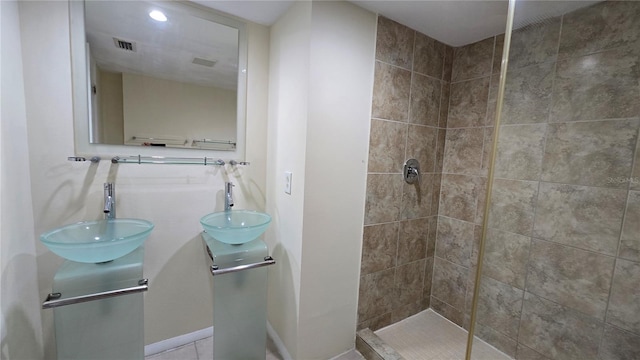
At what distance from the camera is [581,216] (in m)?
1.34

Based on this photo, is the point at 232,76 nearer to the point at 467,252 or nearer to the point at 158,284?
the point at 158,284

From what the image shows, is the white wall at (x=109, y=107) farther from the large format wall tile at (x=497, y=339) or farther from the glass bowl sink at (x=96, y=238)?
the large format wall tile at (x=497, y=339)

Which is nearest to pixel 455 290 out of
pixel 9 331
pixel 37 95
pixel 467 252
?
pixel 467 252

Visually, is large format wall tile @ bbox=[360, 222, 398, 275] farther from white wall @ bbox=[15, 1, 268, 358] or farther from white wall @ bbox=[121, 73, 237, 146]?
white wall @ bbox=[121, 73, 237, 146]

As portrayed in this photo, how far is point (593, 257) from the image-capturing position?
4.29ft

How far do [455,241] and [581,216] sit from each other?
2.46 ft

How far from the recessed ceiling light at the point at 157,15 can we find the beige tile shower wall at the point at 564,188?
1.95 meters

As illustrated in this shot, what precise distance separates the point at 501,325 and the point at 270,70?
2294 millimetres

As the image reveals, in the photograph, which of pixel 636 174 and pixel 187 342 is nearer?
pixel 636 174

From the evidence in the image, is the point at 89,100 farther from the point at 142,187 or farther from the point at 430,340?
the point at 430,340

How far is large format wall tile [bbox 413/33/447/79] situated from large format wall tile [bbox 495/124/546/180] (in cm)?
64

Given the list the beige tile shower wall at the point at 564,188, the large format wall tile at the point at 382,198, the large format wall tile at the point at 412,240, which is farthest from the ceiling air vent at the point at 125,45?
the beige tile shower wall at the point at 564,188

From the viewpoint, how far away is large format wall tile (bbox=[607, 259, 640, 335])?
3.90 ft

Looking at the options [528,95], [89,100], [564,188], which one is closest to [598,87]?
[528,95]
